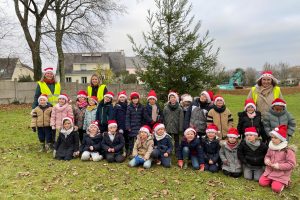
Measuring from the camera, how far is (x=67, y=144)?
7820mm

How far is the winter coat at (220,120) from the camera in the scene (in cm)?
726

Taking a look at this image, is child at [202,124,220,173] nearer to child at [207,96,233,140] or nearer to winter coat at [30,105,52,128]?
child at [207,96,233,140]

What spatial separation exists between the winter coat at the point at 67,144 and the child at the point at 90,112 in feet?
1.33

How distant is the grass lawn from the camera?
5504 mm

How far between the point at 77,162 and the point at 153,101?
2.40 metres

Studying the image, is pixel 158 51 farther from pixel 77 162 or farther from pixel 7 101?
pixel 7 101

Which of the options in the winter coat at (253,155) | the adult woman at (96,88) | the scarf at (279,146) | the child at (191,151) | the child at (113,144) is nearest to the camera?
the scarf at (279,146)

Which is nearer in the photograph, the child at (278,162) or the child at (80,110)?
the child at (278,162)

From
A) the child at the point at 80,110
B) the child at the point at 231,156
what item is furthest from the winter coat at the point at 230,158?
the child at the point at 80,110

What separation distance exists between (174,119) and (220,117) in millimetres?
1183

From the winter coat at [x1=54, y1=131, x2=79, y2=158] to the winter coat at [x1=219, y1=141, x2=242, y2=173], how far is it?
3640 millimetres

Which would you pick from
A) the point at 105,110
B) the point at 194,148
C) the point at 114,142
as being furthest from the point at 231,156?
the point at 105,110

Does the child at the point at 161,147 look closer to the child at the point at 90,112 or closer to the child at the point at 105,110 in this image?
the child at the point at 105,110

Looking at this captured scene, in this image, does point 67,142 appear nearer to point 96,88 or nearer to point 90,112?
point 90,112
